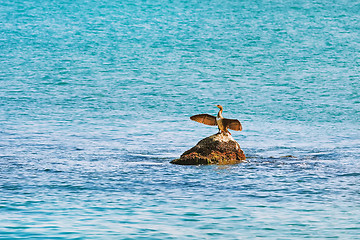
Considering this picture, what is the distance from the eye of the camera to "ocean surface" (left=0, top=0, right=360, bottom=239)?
45.1 feet

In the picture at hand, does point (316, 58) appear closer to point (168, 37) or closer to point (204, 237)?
point (168, 37)

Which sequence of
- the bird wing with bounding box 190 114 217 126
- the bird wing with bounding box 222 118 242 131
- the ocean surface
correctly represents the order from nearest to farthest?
the ocean surface, the bird wing with bounding box 222 118 242 131, the bird wing with bounding box 190 114 217 126

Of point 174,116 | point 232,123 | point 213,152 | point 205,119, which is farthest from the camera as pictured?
point 174,116

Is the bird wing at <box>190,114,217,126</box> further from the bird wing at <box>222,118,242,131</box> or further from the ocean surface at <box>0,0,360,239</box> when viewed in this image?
the ocean surface at <box>0,0,360,239</box>

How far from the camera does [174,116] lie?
34062 mm

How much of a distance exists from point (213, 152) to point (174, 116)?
48.6 ft

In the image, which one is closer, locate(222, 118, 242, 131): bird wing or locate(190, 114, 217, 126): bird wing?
locate(222, 118, 242, 131): bird wing

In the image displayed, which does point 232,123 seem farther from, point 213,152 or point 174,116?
point 174,116

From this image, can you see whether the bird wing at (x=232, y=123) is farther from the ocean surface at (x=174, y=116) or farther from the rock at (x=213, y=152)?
the ocean surface at (x=174, y=116)

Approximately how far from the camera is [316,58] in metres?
Answer: 54.0

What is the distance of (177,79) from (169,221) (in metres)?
34.0

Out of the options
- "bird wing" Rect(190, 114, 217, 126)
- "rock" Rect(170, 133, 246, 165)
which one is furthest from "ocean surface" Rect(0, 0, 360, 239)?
"bird wing" Rect(190, 114, 217, 126)

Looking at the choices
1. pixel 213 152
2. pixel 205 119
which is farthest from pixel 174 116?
pixel 213 152

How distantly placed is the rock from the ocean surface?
1.29ft
